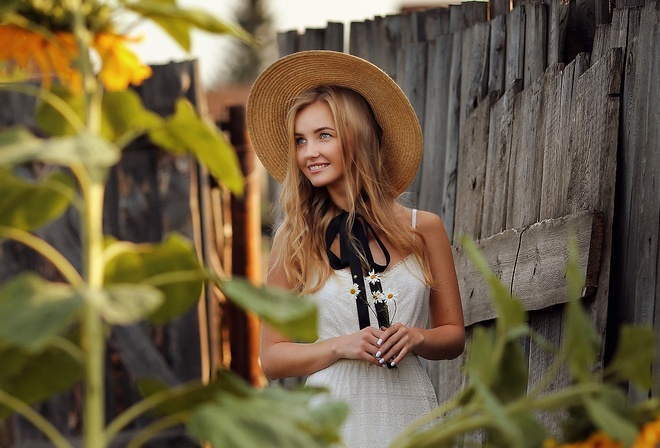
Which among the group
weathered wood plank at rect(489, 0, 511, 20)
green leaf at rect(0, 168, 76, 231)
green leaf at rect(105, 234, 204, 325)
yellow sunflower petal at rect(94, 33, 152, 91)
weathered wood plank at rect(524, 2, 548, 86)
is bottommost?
green leaf at rect(105, 234, 204, 325)

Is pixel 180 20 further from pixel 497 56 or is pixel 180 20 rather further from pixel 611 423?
pixel 497 56

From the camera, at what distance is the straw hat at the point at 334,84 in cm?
328

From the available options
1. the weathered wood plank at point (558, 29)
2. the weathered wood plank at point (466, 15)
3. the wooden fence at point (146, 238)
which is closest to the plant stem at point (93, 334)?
the weathered wood plank at point (558, 29)

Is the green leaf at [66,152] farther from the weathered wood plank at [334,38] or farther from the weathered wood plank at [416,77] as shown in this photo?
the weathered wood plank at [334,38]

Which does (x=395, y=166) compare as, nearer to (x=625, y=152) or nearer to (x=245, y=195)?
(x=625, y=152)

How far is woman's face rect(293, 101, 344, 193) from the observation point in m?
3.11

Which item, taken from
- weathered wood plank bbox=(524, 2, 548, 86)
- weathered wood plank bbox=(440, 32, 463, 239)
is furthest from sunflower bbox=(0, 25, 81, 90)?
weathered wood plank bbox=(440, 32, 463, 239)

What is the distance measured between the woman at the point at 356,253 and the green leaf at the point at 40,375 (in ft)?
5.25

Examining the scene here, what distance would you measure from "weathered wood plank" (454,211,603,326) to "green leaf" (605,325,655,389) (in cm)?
152

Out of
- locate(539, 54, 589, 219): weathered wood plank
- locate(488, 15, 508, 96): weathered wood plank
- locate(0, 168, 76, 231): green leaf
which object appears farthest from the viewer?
locate(488, 15, 508, 96): weathered wood plank

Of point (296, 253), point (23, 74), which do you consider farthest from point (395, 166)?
point (23, 74)

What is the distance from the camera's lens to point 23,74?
153cm

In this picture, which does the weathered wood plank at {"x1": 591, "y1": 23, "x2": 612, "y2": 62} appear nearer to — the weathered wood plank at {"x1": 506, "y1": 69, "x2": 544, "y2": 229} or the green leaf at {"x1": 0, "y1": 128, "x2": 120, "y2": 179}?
the weathered wood plank at {"x1": 506, "y1": 69, "x2": 544, "y2": 229}

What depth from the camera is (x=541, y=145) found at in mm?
3352
